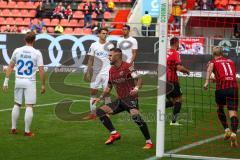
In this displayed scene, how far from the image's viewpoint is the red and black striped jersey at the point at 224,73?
11.5 m

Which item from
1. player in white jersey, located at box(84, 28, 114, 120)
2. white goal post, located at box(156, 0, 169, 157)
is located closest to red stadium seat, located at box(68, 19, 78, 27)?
player in white jersey, located at box(84, 28, 114, 120)

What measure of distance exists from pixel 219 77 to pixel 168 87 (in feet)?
6.55

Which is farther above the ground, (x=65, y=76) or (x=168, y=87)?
(x=168, y=87)

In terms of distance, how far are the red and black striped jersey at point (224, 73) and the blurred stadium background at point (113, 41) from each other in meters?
1.14

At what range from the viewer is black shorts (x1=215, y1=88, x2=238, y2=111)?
11414 millimetres

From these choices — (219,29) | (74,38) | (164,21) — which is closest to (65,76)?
(74,38)

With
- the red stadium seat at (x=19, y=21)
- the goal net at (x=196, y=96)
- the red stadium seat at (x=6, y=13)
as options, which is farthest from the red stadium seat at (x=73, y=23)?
the goal net at (x=196, y=96)

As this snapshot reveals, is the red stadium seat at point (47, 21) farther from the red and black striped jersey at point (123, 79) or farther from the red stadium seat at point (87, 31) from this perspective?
the red and black striped jersey at point (123, 79)

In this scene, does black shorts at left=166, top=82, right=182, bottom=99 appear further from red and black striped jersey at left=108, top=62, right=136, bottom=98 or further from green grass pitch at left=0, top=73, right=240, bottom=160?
red and black striped jersey at left=108, top=62, right=136, bottom=98

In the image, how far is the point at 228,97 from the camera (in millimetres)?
11453

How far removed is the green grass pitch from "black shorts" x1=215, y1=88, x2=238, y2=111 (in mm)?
762

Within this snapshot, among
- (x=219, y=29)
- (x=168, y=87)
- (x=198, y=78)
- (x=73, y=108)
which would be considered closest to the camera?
(x=168, y=87)

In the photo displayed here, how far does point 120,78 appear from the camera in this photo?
10.8 metres

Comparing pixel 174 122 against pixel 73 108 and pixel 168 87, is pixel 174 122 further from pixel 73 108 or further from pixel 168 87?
pixel 73 108
